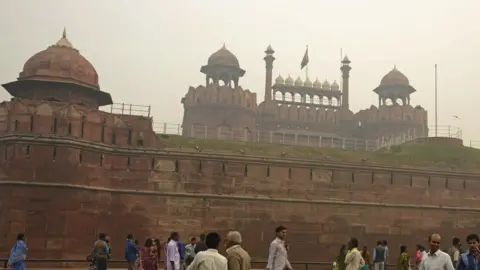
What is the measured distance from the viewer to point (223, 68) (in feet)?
128

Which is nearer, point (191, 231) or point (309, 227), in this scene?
point (191, 231)

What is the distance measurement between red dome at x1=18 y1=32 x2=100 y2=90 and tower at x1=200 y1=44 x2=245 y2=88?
16225 millimetres

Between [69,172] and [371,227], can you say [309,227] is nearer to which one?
[371,227]

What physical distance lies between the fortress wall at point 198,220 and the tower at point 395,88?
18.1m

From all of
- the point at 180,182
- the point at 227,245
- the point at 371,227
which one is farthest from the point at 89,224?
the point at 227,245

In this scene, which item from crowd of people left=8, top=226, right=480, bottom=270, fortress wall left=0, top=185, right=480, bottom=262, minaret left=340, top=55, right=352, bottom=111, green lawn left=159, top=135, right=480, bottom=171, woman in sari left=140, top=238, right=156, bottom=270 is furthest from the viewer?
minaret left=340, top=55, right=352, bottom=111

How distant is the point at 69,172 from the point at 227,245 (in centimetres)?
1545

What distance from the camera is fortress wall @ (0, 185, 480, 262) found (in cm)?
1998

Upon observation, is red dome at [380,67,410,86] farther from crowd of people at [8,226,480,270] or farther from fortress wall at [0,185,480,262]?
crowd of people at [8,226,480,270]

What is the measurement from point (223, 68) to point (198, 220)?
719 inches

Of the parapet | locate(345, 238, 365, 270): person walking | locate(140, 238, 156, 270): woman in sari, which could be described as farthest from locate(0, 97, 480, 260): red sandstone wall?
the parapet

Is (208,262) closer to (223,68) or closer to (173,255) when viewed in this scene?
(173,255)

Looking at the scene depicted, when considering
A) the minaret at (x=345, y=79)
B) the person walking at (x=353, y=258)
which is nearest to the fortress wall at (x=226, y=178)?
the person walking at (x=353, y=258)

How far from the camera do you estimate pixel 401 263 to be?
12570 mm
